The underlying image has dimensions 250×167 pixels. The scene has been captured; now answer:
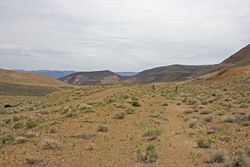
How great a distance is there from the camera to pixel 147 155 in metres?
12.3

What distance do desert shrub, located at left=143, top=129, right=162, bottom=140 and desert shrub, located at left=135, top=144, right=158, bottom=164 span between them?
2.48 m

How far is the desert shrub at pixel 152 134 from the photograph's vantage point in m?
15.8

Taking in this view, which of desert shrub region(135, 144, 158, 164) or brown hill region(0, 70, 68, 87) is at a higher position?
brown hill region(0, 70, 68, 87)

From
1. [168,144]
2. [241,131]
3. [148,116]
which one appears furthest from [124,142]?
[148,116]

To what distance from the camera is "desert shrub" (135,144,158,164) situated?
11977 millimetres

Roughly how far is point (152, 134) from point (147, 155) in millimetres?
4081

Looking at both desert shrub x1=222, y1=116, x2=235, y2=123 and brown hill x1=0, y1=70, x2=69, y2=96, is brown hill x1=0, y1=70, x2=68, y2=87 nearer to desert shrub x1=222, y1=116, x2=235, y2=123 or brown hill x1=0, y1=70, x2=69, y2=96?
brown hill x1=0, y1=70, x2=69, y2=96

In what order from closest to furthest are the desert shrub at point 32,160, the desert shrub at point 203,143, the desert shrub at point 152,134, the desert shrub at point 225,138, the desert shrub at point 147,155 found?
the desert shrub at point 32,160, the desert shrub at point 147,155, the desert shrub at point 203,143, the desert shrub at point 225,138, the desert shrub at point 152,134

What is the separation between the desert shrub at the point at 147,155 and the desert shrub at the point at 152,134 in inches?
97.7

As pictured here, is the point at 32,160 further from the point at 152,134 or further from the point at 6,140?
the point at 152,134

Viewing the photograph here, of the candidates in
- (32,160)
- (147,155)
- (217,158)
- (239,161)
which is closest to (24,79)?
(32,160)

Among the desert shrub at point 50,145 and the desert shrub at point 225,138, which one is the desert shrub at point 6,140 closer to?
the desert shrub at point 50,145

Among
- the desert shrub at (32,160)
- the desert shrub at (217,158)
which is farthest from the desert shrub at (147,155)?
the desert shrub at (32,160)

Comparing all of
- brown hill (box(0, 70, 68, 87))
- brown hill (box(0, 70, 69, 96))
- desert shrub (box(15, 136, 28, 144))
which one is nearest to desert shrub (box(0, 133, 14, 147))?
desert shrub (box(15, 136, 28, 144))
